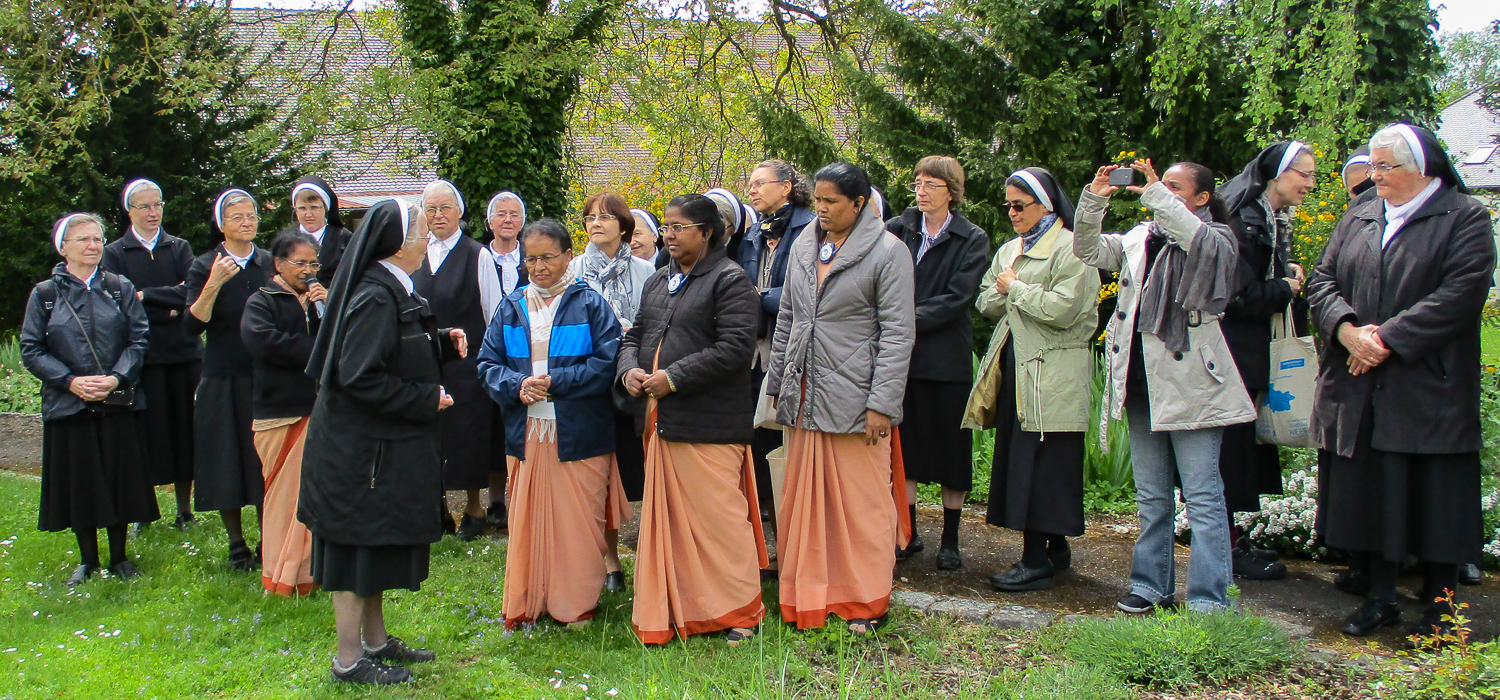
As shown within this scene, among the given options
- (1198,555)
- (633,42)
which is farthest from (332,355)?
(633,42)

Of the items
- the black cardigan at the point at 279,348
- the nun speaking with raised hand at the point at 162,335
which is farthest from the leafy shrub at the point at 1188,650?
the nun speaking with raised hand at the point at 162,335

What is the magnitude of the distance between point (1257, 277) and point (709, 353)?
8.62ft

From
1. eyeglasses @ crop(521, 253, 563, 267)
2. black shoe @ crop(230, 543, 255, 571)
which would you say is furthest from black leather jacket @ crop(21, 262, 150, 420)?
eyeglasses @ crop(521, 253, 563, 267)

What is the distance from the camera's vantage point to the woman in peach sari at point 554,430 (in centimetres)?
482

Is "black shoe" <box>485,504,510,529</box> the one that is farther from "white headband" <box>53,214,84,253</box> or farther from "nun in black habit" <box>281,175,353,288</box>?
"white headband" <box>53,214,84,253</box>

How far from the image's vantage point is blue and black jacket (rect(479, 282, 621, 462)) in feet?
15.8

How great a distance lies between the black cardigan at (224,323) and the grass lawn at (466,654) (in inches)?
43.9

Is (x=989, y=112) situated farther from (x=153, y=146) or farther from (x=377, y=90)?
(x=153, y=146)

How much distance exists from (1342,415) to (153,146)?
1440cm

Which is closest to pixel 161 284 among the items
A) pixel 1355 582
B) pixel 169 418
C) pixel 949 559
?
pixel 169 418

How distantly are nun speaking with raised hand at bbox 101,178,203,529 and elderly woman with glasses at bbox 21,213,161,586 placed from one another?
362 millimetres

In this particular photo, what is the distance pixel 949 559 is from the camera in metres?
5.68

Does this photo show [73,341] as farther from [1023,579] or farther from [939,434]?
[1023,579]

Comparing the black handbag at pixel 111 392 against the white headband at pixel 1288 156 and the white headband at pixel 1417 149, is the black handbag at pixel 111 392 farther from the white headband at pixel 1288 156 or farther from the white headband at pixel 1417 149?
the white headband at pixel 1417 149
